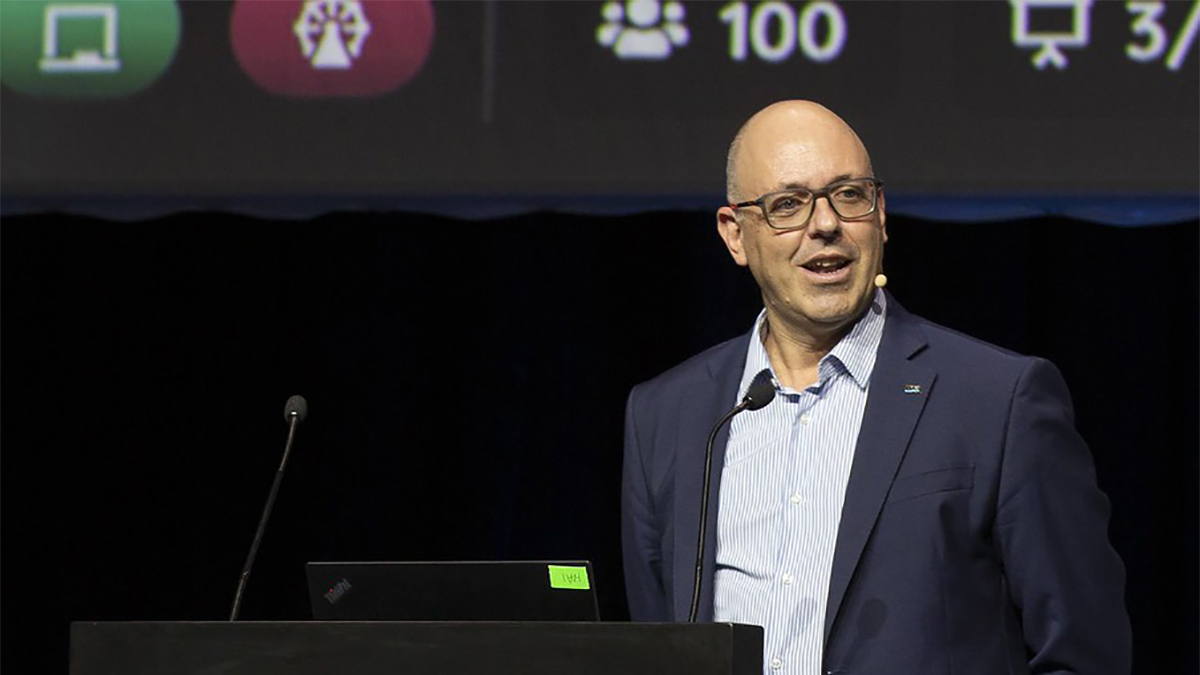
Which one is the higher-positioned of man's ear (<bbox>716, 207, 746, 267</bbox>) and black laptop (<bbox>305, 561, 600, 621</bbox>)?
man's ear (<bbox>716, 207, 746, 267</bbox>)

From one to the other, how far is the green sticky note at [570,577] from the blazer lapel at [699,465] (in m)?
0.37

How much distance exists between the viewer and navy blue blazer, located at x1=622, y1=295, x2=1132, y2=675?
6.72 ft

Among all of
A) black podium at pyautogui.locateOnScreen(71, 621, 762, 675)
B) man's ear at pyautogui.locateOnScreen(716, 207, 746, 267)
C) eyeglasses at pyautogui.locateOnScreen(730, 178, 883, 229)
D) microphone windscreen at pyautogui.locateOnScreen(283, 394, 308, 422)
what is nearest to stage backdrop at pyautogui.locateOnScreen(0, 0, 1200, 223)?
man's ear at pyautogui.locateOnScreen(716, 207, 746, 267)

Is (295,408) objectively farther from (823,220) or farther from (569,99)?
(569,99)

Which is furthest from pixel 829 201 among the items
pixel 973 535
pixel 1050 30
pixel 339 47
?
pixel 339 47

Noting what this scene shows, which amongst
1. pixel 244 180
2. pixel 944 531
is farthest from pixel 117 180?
pixel 944 531

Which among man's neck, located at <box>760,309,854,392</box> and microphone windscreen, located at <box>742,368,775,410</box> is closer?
microphone windscreen, located at <box>742,368,775,410</box>

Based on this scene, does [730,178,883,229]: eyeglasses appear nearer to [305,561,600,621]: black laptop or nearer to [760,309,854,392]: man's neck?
[760,309,854,392]: man's neck

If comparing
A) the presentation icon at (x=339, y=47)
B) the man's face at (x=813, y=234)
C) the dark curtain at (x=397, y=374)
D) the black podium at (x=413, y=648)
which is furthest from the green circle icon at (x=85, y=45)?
the black podium at (x=413, y=648)

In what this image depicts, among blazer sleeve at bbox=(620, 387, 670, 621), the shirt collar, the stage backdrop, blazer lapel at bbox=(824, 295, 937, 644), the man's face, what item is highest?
the stage backdrop

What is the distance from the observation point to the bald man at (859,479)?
81.2 inches

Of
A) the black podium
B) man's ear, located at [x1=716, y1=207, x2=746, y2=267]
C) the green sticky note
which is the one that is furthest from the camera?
man's ear, located at [x1=716, y1=207, x2=746, y2=267]

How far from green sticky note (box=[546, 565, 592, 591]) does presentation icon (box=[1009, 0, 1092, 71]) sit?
1939 millimetres

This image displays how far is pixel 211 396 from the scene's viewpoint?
14.4 feet
